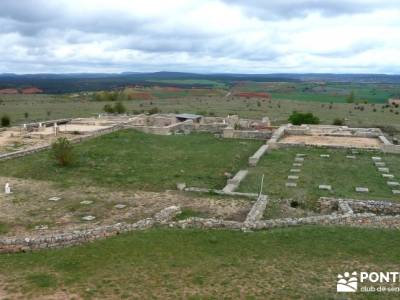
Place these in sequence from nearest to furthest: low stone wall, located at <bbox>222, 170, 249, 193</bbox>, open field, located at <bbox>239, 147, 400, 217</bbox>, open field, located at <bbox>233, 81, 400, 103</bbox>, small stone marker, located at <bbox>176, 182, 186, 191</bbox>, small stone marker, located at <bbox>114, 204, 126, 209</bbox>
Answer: small stone marker, located at <bbox>114, 204, 126, 209</bbox>
open field, located at <bbox>239, 147, 400, 217</bbox>
low stone wall, located at <bbox>222, 170, 249, 193</bbox>
small stone marker, located at <bbox>176, 182, 186, 191</bbox>
open field, located at <bbox>233, 81, 400, 103</bbox>

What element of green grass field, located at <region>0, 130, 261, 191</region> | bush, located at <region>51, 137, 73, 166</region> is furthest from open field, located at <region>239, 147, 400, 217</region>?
bush, located at <region>51, 137, 73, 166</region>

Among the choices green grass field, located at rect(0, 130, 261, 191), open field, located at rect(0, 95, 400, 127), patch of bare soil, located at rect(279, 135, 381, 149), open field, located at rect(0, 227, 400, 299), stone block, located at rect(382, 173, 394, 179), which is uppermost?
open field, located at rect(0, 227, 400, 299)

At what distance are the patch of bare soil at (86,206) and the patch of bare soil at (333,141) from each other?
45.5 feet

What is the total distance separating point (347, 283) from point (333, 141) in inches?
821

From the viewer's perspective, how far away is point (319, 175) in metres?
19.2

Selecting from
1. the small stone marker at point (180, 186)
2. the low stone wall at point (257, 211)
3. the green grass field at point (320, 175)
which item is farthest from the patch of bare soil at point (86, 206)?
the green grass field at point (320, 175)

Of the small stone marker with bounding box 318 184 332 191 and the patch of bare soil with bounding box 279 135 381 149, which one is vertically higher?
the patch of bare soil with bounding box 279 135 381 149

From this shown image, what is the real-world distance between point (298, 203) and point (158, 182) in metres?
5.92

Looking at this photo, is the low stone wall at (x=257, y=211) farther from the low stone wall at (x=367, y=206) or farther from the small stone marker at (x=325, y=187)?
the small stone marker at (x=325, y=187)

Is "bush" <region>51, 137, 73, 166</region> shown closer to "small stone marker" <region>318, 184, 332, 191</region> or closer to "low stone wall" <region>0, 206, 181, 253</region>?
"low stone wall" <region>0, 206, 181, 253</region>

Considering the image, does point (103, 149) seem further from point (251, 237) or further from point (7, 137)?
point (251, 237)

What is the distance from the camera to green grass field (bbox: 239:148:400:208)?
16.3 metres

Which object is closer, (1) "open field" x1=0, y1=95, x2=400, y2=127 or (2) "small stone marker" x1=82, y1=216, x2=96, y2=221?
(2) "small stone marker" x1=82, y1=216, x2=96, y2=221

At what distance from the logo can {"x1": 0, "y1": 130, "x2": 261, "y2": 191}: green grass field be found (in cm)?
927
